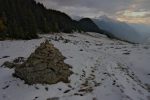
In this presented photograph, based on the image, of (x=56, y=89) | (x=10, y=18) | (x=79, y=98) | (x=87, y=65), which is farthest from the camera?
(x=10, y=18)

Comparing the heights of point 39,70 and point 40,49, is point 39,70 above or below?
below

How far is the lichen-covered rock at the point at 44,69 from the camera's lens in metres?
25.4

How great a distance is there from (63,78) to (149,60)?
2137 cm

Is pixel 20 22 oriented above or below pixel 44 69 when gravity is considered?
above

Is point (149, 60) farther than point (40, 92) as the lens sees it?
Yes

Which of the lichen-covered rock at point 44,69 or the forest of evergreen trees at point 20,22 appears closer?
the lichen-covered rock at point 44,69

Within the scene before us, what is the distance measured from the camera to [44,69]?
2639 cm

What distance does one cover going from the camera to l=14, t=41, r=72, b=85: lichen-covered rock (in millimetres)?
25438

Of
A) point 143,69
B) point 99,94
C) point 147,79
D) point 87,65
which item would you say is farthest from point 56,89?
point 143,69

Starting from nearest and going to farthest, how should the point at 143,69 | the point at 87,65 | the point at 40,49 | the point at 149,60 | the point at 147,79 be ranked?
the point at 40,49 < the point at 147,79 < the point at 87,65 < the point at 143,69 < the point at 149,60

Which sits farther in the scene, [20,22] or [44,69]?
[20,22]

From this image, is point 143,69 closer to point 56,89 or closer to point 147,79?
point 147,79

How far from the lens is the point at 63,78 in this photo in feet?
86.8

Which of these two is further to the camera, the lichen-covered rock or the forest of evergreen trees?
the forest of evergreen trees
